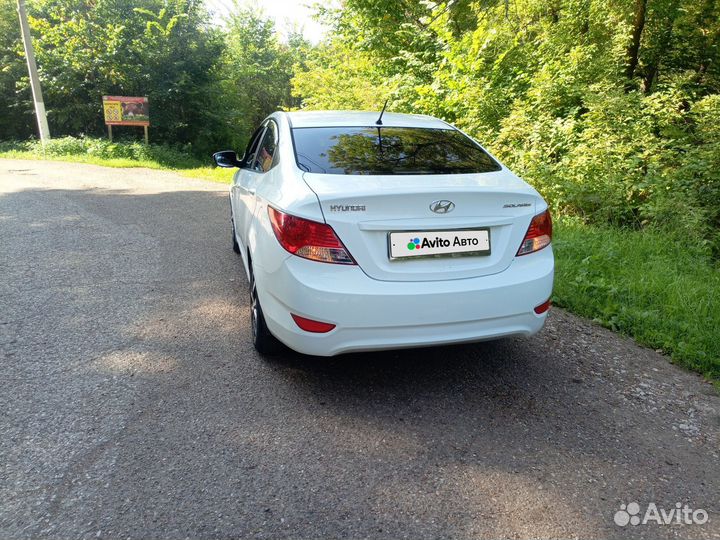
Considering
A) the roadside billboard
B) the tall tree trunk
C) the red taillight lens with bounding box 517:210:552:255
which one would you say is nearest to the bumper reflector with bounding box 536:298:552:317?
the red taillight lens with bounding box 517:210:552:255

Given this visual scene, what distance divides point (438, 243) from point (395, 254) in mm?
246

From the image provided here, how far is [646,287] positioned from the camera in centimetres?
410

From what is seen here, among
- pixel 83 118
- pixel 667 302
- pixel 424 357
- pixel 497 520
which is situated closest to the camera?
pixel 497 520

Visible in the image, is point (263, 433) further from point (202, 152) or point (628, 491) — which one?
point (202, 152)

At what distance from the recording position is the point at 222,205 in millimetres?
8523


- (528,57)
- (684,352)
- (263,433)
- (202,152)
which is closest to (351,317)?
(263,433)

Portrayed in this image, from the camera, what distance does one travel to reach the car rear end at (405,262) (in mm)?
2436

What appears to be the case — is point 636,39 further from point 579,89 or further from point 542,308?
point 542,308

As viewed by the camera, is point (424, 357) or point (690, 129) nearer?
point (424, 357)

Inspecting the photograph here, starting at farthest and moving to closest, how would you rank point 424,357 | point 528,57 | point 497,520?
1. point 528,57
2. point 424,357
3. point 497,520

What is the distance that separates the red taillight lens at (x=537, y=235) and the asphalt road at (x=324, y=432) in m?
0.83

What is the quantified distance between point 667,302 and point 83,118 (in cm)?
2164

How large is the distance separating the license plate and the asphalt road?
33.7 inches

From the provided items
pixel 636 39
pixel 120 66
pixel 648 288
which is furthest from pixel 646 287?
pixel 120 66
